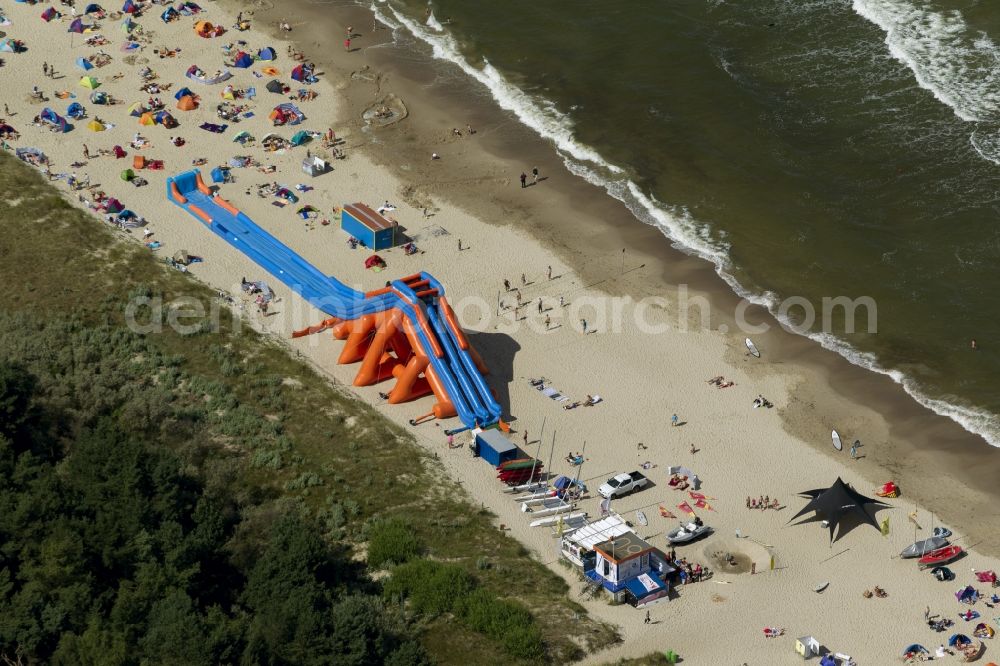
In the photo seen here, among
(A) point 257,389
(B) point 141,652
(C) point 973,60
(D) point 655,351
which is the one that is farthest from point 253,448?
(C) point 973,60

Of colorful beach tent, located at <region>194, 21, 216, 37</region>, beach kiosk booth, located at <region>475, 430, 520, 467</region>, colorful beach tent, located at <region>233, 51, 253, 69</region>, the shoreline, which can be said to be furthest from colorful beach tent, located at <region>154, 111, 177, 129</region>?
beach kiosk booth, located at <region>475, 430, 520, 467</region>

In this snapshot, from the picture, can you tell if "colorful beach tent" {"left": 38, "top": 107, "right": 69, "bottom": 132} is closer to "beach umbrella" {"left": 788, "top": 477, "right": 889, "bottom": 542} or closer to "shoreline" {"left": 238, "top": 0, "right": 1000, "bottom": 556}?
"shoreline" {"left": 238, "top": 0, "right": 1000, "bottom": 556}

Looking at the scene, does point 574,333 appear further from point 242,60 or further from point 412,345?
point 242,60

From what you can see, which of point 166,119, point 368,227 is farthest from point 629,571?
point 166,119

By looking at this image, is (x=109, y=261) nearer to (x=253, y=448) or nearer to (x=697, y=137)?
(x=253, y=448)

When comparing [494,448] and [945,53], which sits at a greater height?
[945,53]

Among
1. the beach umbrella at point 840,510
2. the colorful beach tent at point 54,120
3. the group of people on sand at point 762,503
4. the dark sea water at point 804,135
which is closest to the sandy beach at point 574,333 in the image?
the group of people on sand at point 762,503
